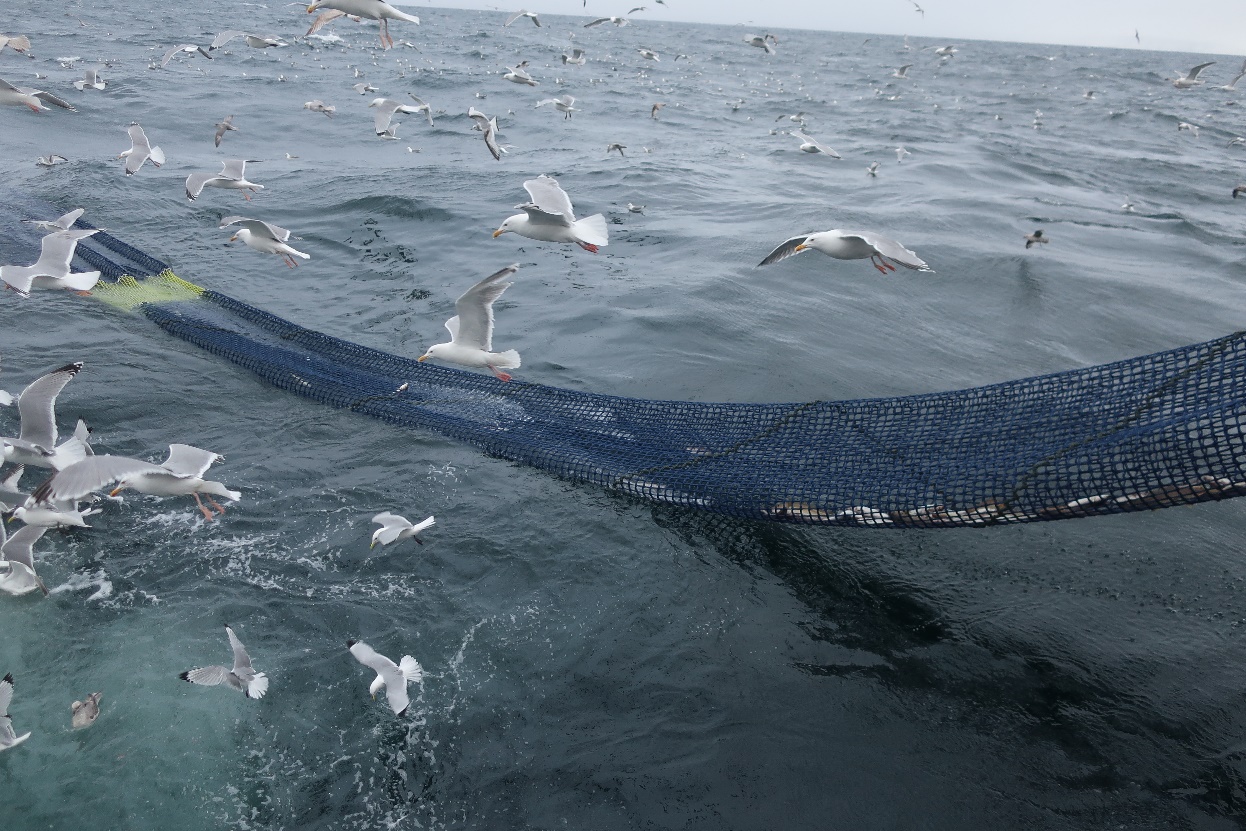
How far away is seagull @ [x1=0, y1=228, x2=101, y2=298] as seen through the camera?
802 cm

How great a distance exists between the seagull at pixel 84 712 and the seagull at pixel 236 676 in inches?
18.9

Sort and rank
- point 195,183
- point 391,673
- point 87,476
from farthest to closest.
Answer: point 195,183 < point 87,476 < point 391,673

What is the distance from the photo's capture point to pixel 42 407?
6.20 meters

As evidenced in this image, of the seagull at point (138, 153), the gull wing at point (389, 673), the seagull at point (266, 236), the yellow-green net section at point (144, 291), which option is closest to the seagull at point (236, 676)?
the gull wing at point (389, 673)

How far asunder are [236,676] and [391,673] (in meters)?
0.91

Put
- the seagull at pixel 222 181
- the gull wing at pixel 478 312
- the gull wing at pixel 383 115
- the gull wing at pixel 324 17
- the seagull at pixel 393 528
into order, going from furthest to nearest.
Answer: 1. the gull wing at pixel 383 115
2. the seagull at pixel 222 181
3. the gull wing at pixel 324 17
4. the gull wing at pixel 478 312
5. the seagull at pixel 393 528

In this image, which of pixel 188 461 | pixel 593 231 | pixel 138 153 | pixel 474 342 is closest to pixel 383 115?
pixel 138 153

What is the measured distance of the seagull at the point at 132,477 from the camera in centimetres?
543

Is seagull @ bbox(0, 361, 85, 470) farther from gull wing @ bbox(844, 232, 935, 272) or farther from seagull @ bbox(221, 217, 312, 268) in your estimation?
gull wing @ bbox(844, 232, 935, 272)

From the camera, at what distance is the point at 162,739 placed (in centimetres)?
484

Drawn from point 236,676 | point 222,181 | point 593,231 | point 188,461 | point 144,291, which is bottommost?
point 236,676

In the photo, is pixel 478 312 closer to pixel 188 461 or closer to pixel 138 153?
pixel 188 461

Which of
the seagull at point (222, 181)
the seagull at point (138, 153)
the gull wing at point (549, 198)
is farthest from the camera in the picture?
the seagull at point (138, 153)

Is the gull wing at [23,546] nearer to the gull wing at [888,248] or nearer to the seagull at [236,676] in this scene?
the seagull at [236,676]
